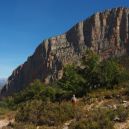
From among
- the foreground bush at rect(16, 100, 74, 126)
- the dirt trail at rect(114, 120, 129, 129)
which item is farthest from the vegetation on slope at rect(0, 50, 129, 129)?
the dirt trail at rect(114, 120, 129, 129)

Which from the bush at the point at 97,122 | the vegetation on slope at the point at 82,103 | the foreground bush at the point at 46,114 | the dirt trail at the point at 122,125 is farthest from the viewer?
the foreground bush at the point at 46,114

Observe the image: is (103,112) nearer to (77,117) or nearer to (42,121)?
(77,117)

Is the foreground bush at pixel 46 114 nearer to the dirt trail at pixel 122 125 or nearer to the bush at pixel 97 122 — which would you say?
the bush at pixel 97 122

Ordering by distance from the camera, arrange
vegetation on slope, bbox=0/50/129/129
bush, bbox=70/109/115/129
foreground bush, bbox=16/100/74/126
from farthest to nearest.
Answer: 1. foreground bush, bbox=16/100/74/126
2. vegetation on slope, bbox=0/50/129/129
3. bush, bbox=70/109/115/129

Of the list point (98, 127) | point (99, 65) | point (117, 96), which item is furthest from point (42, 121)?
point (99, 65)

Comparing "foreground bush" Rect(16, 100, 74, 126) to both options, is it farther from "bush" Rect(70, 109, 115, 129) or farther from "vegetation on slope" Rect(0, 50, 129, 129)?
"bush" Rect(70, 109, 115, 129)

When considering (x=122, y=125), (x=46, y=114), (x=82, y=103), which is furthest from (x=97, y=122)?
(x=82, y=103)

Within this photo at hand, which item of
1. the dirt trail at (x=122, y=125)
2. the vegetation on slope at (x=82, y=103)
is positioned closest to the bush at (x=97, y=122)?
the vegetation on slope at (x=82, y=103)

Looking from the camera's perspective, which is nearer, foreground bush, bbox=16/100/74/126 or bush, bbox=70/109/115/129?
bush, bbox=70/109/115/129

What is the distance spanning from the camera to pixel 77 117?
771 inches

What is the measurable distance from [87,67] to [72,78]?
2831 millimetres

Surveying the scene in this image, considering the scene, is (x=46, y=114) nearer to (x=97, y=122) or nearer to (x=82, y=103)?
(x=97, y=122)

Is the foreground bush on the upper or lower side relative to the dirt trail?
upper

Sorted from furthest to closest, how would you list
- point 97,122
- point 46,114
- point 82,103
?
point 82,103
point 46,114
point 97,122
